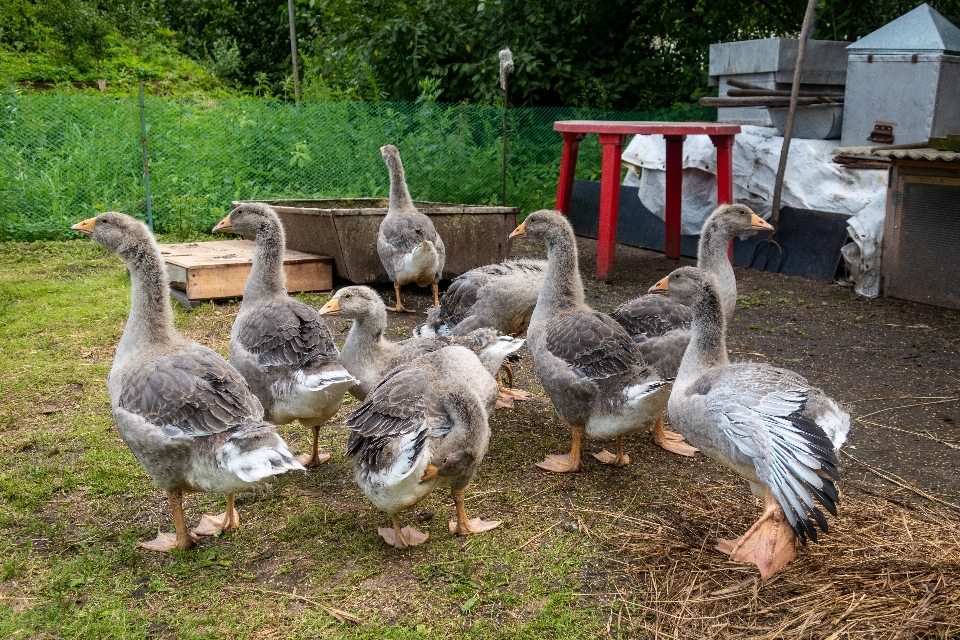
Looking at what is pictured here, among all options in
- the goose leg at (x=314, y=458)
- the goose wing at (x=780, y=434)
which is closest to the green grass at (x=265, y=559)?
the goose leg at (x=314, y=458)

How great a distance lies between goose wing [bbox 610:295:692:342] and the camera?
5004 millimetres

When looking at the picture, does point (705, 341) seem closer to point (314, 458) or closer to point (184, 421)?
point (314, 458)

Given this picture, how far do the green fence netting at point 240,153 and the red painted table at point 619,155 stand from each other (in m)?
2.22

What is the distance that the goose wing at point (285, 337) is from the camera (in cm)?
443

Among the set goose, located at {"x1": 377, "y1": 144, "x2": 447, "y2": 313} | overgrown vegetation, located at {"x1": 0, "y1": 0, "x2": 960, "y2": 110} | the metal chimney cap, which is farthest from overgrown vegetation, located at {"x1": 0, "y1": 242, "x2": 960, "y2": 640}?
overgrown vegetation, located at {"x1": 0, "y1": 0, "x2": 960, "y2": 110}

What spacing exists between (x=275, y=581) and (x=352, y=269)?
5.00 meters

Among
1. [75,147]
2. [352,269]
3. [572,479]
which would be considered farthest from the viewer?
[75,147]

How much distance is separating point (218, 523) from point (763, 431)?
2.51 meters

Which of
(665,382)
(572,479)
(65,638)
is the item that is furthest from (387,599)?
(665,382)

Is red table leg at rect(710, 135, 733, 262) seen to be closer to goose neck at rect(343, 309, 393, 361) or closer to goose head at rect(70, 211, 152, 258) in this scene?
goose neck at rect(343, 309, 393, 361)

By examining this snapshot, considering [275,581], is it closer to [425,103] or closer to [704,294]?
[704,294]

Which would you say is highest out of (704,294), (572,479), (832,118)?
(832,118)

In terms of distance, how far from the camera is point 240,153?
11.6 metres

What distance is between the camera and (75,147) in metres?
10.9
